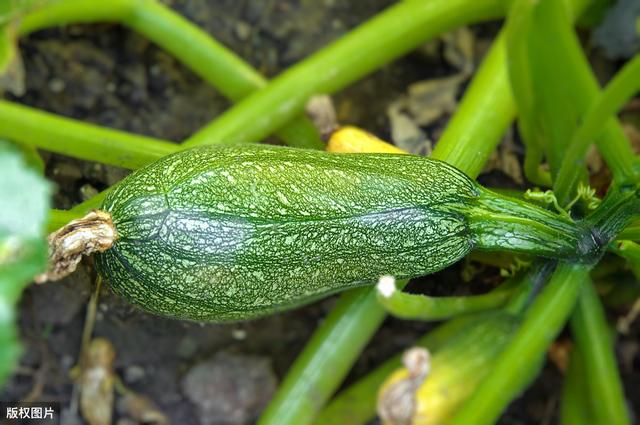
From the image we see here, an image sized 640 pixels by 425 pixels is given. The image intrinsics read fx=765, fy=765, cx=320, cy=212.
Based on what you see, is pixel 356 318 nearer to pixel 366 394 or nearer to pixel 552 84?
pixel 366 394

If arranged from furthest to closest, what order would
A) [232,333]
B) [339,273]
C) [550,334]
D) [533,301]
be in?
[232,333]
[533,301]
[550,334]
[339,273]

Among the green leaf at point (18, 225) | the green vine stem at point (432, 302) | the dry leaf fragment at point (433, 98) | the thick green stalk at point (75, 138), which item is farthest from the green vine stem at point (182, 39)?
the green leaf at point (18, 225)

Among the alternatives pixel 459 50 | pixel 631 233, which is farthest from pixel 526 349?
pixel 459 50

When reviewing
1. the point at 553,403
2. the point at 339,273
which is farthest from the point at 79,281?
the point at 553,403

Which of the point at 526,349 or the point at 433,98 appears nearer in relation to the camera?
the point at 526,349

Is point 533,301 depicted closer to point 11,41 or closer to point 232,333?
point 232,333

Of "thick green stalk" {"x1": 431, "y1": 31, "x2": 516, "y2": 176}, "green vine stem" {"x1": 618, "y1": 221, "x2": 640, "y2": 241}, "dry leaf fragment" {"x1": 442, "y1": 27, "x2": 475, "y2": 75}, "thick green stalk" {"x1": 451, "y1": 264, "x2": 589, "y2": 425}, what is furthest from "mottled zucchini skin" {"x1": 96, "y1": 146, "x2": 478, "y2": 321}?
"dry leaf fragment" {"x1": 442, "y1": 27, "x2": 475, "y2": 75}

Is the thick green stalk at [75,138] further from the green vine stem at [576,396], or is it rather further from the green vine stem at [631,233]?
the green vine stem at [576,396]

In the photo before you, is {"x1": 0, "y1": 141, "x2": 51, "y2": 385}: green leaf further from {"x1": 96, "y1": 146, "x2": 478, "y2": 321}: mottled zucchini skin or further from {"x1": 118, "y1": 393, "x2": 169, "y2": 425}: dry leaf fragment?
{"x1": 118, "y1": 393, "x2": 169, "y2": 425}: dry leaf fragment
